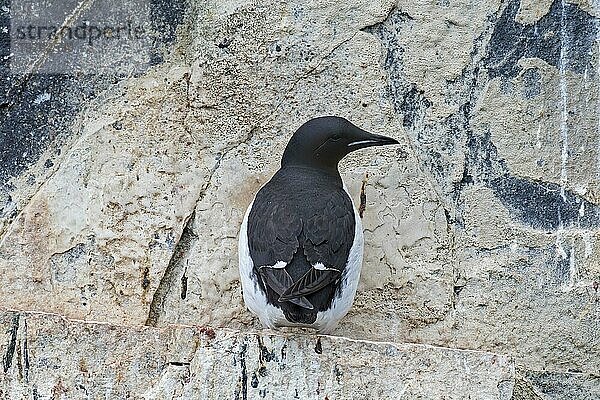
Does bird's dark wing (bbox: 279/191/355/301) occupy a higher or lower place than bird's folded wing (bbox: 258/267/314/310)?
higher

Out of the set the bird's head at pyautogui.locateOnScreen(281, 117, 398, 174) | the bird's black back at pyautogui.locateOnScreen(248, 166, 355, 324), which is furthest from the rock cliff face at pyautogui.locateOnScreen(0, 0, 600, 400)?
the bird's black back at pyautogui.locateOnScreen(248, 166, 355, 324)

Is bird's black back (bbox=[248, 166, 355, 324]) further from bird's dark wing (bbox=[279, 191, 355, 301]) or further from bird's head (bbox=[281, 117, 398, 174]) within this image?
bird's head (bbox=[281, 117, 398, 174])

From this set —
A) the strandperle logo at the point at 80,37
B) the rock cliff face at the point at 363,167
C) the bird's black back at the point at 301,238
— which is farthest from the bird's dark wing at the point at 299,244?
the strandperle logo at the point at 80,37

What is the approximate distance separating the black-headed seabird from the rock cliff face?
310mm

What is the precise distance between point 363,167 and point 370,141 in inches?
12.9

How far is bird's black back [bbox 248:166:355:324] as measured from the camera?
11.4ft

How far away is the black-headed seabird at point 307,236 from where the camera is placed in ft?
11.4

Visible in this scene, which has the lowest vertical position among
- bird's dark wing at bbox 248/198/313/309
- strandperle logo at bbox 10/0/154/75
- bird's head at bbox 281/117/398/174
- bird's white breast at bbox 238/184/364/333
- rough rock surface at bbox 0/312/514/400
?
rough rock surface at bbox 0/312/514/400

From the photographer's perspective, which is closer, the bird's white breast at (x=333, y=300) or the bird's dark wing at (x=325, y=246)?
the bird's dark wing at (x=325, y=246)

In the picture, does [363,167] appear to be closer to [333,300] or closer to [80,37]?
[333,300]

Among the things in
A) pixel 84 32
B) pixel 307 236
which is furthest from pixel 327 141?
pixel 84 32

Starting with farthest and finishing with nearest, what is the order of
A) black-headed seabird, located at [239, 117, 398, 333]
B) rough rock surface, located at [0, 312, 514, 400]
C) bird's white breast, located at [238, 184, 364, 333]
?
bird's white breast, located at [238, 184, 364, 333] < black-headed seabird, located at [239, 117, 398, 333] < rough rock surface, located at [0, 312, 514, 400]

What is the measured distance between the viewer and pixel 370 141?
3.86 meters

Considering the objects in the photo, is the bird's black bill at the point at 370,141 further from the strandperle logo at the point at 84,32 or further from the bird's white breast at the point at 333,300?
the strandperle logo at the point at 84,32
